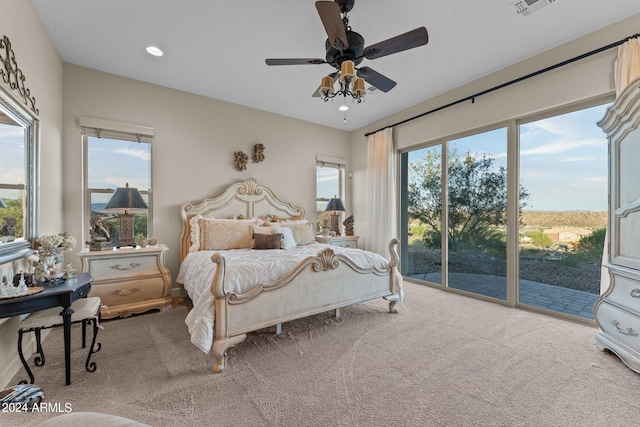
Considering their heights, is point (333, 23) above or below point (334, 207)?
above

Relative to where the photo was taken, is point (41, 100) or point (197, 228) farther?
point (197, 228)

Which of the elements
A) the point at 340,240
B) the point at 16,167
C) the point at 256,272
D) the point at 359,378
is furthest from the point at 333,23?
the point at 340,240

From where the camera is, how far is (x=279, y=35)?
272 centimetres

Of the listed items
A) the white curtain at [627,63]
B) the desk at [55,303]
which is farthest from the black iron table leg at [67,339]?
the white curtain at [627,63]

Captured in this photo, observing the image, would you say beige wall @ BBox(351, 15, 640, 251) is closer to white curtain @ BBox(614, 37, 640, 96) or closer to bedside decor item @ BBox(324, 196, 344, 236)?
white curtain @ BBox(614, 37, 640, 96)

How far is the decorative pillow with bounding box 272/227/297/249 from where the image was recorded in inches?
146

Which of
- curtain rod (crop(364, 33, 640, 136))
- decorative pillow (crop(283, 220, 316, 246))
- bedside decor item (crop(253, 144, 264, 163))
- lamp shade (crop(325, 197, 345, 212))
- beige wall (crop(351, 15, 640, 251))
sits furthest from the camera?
lamp shade (crop(325, 197, 345, 212))

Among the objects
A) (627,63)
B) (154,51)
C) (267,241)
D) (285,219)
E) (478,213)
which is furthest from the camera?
(285,219)

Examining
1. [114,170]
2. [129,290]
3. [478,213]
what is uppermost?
[114,170]

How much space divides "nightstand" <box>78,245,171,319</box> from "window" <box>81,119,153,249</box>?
530 mm

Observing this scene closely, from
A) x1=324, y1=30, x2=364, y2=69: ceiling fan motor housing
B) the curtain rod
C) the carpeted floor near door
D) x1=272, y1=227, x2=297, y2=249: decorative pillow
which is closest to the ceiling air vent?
the curtain rod

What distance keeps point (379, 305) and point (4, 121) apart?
3.89 m

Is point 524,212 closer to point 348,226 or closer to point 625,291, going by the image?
point 625,291

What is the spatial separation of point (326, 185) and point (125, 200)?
343 centimetres
